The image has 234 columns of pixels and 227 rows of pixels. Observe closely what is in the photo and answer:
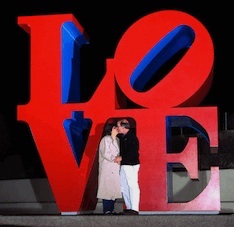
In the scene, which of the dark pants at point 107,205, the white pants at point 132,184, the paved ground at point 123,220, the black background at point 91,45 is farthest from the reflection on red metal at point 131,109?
the black background at point 91,45

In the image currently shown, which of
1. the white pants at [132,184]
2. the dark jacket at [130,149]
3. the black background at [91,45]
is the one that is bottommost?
the white pants at [132,184]

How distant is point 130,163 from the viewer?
852cm

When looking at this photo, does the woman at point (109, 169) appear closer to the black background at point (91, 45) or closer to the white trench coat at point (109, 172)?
→ the white trench coat at point (109, 172)

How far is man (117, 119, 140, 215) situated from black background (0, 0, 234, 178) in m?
4.32

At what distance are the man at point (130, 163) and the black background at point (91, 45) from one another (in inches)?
170

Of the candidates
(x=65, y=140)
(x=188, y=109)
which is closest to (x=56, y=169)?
(x=65, y=140)

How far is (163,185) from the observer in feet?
28.5

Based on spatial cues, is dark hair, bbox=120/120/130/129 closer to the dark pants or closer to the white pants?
the white pants

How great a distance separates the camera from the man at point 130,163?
850cm

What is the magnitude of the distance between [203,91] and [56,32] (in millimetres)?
2308

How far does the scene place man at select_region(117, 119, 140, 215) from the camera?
850 centimetres

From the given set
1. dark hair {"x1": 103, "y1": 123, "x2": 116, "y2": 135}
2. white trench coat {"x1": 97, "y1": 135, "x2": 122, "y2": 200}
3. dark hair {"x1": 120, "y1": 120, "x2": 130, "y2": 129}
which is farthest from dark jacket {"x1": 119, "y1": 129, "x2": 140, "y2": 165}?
dark hair {"x1": 103, "y1": 123, "x2": 116, "y2": 135}

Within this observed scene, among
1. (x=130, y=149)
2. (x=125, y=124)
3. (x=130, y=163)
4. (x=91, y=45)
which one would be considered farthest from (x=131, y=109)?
(x=91, y=45)

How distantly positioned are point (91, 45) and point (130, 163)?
5.10 m
